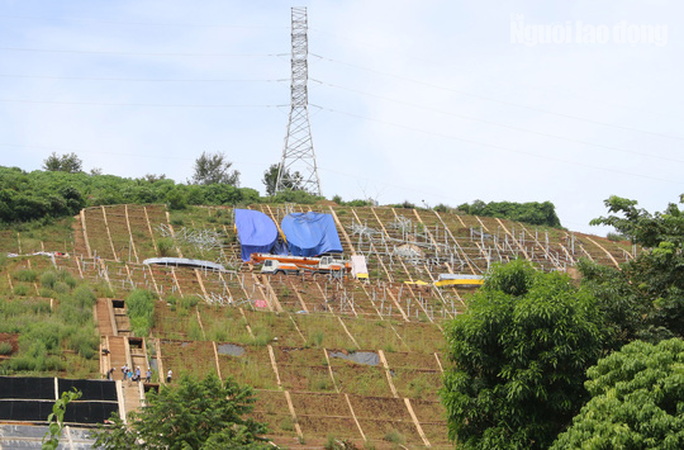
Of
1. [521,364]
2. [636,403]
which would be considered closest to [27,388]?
[521,364]

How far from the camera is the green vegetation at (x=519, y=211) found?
52000mm

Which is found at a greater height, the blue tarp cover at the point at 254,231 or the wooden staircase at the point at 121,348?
the blue tarp cover at the point at 254,231

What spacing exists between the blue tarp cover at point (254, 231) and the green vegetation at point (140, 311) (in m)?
9.87

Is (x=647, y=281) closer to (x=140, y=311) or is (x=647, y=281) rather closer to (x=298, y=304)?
(x=140, y=311)

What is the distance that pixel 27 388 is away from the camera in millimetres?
18594

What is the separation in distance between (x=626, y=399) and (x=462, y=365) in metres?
3.76

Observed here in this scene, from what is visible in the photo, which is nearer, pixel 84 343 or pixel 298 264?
pixel 84 343

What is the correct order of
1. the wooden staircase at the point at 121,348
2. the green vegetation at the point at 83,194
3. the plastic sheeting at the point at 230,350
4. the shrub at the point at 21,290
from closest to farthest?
the wooden staircase at the point at 121,348 → the plastic sheeting at the point at 230,350 → the shrub at the point at 21,290 → the green vegetation at the point at 83,194

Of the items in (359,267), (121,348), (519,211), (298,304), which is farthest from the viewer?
(519,211)

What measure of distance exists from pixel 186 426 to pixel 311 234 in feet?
88.1

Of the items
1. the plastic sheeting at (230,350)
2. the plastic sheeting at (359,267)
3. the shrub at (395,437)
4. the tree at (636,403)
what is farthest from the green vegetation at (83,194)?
the tree at (636,403)

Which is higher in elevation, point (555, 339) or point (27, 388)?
point (27, 388)

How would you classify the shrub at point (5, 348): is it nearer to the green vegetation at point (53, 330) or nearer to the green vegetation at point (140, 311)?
the green vegetation at point (53, 330)

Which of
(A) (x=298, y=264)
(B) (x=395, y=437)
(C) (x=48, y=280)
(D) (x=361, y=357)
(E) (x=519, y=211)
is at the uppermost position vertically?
(E) (x=519, y=211)
